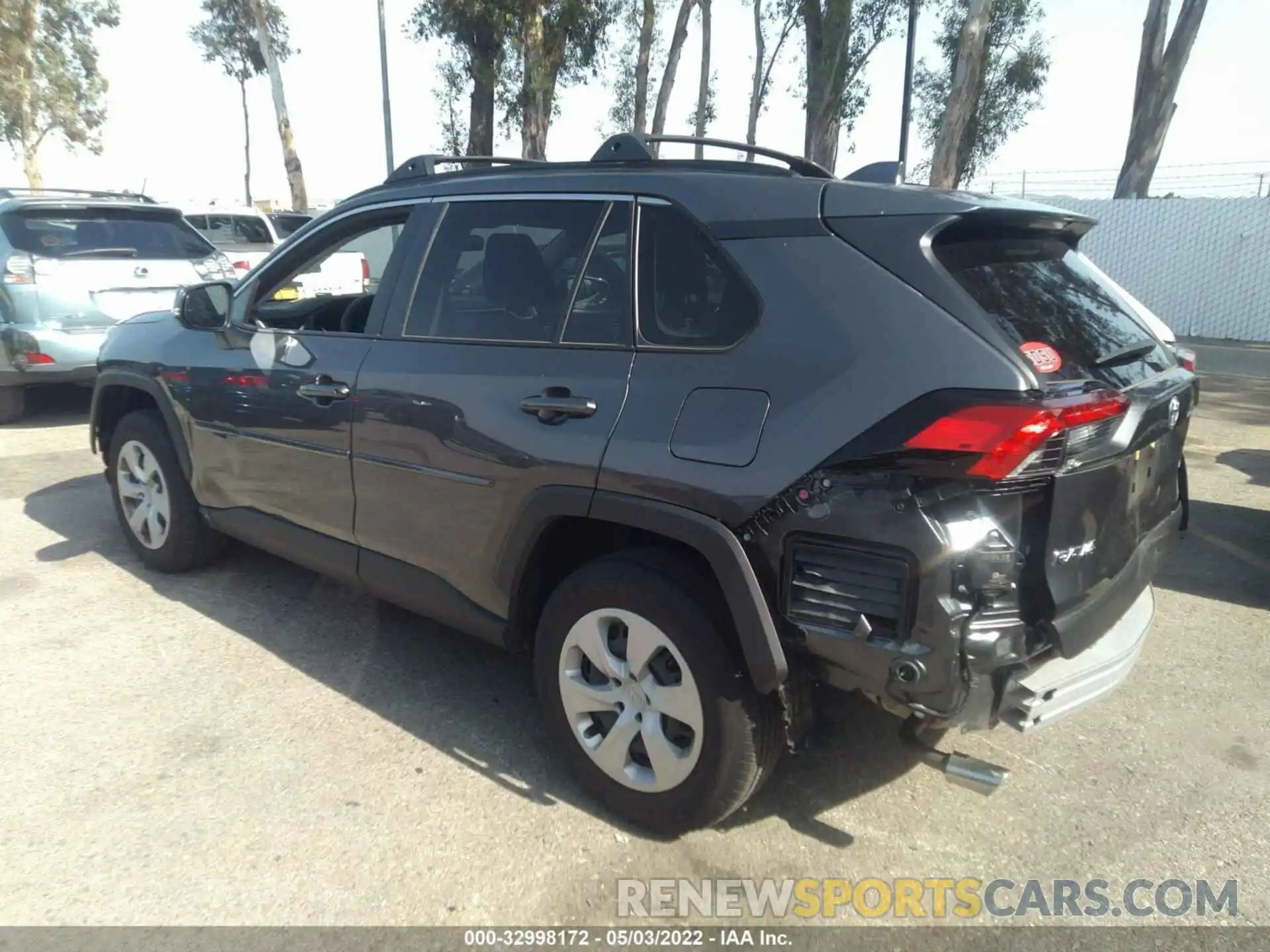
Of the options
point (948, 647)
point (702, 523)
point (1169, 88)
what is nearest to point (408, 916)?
point (702, 523)

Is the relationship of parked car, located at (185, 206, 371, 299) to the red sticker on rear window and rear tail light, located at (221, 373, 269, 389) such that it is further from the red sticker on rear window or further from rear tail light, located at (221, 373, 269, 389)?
the red sticker on rear window

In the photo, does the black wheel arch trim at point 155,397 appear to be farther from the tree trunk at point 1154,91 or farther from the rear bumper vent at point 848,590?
the tree trunk at point 1154,91

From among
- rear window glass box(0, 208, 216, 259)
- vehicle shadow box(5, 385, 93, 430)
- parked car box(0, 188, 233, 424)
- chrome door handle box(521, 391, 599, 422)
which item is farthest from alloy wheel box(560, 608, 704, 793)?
rear window glass box(0, 208, 216, 259)

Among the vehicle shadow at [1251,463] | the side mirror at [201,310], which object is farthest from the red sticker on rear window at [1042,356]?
the vehicle shadow at [1251,463]

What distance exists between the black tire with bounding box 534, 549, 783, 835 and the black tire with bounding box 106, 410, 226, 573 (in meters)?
2.53

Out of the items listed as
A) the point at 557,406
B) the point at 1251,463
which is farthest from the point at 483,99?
the point at 557,406

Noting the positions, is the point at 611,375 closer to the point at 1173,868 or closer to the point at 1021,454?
the point at 1021,454

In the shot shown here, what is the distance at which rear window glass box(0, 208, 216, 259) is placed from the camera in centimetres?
759

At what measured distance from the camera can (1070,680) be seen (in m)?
2.45

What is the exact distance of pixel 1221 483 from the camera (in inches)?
259

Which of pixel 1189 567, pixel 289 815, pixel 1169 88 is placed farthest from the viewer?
pixel 1169 88

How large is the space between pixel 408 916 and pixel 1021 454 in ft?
6.41

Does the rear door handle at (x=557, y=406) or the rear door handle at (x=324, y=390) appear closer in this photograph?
the rear door handle at (x=557, y=406)

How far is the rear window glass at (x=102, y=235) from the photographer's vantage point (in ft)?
24.9
